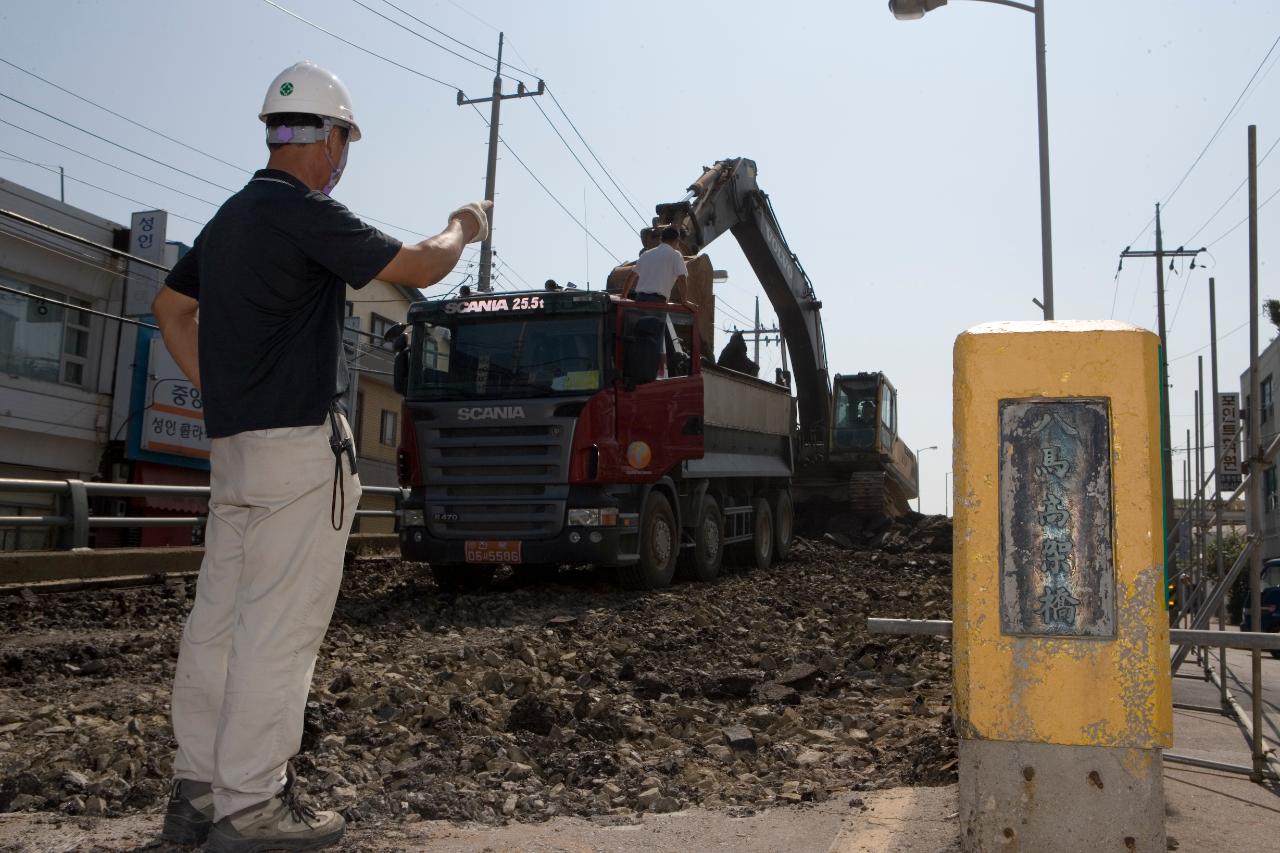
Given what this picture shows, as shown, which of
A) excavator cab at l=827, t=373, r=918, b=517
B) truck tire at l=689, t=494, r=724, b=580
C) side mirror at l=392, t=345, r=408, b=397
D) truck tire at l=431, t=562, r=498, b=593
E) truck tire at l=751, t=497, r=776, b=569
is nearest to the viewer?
side mirror at l=392, t=345, r=408, b=397

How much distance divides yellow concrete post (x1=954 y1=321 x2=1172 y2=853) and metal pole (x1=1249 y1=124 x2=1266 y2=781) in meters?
1.68

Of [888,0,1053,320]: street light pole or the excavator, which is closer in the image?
[888,0,1053,320]: street light pole

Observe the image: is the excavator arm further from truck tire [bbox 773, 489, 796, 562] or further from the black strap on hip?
the black strap on hip

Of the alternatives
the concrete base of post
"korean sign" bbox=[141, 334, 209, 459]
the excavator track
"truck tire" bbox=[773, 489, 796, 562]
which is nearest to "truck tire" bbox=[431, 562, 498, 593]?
"truck tire" bbox=[773, 489, 796, 562]

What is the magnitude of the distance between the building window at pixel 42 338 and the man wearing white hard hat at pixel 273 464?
64.1 ft

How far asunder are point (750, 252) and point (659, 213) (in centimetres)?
487

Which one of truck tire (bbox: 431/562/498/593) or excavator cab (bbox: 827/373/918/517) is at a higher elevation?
excavator cab (bbox: 827/373/918/517)

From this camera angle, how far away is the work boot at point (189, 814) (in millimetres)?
3127

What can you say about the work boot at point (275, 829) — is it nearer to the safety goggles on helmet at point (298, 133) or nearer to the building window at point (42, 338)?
the safety goggles on helmet at point (298, 133)

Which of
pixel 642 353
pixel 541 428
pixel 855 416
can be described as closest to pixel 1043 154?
pixel 642 353

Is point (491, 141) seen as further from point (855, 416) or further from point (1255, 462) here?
point (1255, 462)

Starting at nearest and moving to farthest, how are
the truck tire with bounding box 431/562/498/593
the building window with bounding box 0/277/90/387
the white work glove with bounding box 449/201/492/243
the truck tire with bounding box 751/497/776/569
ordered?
1. the white work glove with bounding box 449/201/492/243
2. the truck tire with bounding box 431/562/498/593
3. the truck tire with bounding box 751/497/776/569
4. the building window with bounding box 0/277/90/387

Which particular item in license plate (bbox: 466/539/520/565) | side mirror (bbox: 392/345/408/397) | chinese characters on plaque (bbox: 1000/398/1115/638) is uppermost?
side mirror (bbox: 392/345/408/397)

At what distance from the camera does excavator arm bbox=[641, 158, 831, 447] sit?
53.6 feet
